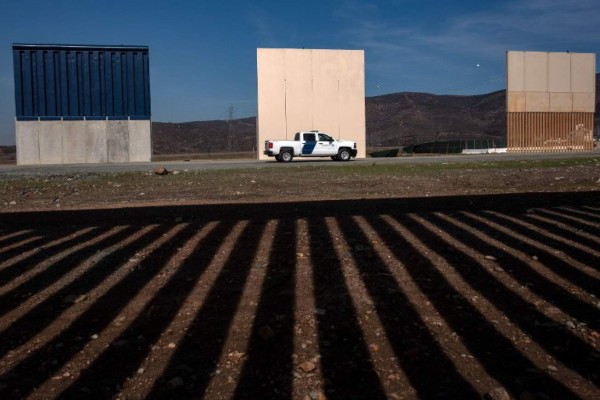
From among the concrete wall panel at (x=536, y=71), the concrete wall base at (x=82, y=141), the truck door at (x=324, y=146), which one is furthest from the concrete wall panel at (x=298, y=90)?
the concrete wall panel at (x=536, y=71)

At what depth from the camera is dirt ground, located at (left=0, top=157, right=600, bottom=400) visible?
297 cm

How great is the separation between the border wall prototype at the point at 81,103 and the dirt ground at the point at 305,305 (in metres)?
28.1

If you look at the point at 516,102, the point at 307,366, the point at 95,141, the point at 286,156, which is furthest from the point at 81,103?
the point at 307,366

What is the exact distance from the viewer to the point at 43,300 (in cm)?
435

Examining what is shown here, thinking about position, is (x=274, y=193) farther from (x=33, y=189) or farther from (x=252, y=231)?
(x=33, y=189)

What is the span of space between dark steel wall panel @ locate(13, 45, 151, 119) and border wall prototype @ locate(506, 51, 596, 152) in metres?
24.6

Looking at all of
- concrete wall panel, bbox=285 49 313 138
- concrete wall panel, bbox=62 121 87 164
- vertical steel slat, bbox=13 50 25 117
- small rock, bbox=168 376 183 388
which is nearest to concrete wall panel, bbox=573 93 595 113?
concrete wall panel, bbox=285 49 313 138

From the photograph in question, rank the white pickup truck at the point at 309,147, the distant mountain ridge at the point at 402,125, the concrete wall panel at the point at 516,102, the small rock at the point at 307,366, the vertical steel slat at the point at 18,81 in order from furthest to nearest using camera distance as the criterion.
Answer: the distant mountain ridge at the point at 402,125, the concrete wall panel at the point at 516,102, the vertical steel slat at the point at 18,81, the white pickup truck at the point at 309,147, the small rock at the point at 307,366

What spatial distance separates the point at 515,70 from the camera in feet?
123

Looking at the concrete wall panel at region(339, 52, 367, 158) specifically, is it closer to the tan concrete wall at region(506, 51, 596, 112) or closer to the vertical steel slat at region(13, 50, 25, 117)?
the tan concrete wall at region(506, 51, 596, 112)

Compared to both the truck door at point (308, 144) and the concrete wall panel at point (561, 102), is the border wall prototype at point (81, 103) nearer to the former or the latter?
the truck door at point (308, 144)

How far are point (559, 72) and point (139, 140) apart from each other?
28674mm

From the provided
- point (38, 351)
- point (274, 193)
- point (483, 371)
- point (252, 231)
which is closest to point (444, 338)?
point (483, 371)

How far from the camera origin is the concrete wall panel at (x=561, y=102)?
1519 inches
